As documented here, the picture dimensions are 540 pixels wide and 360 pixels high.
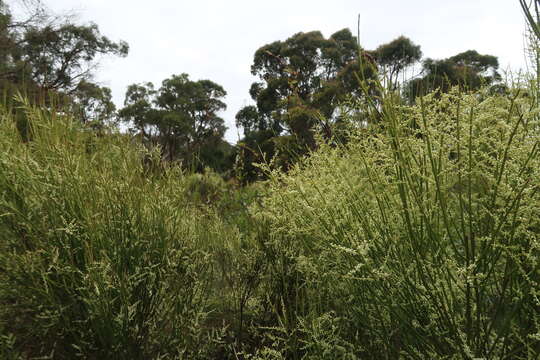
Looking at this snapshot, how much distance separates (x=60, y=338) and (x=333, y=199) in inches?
63.1

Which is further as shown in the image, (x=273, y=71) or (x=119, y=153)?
(x=273, y=71)

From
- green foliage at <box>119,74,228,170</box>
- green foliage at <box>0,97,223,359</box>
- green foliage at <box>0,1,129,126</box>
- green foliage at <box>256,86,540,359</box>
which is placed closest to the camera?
green foliage at <box>256,86,540,359</box>

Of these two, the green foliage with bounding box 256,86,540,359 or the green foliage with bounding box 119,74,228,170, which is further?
the green foliage with bounding box 119,74,228,170

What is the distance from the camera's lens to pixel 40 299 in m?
1.92

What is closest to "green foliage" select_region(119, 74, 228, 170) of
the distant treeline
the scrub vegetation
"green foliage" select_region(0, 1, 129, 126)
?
the distant treeline

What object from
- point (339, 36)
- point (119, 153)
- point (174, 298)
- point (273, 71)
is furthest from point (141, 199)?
point (339, 36)

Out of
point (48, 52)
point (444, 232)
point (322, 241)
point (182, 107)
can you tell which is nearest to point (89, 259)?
Result: point (322, 241)

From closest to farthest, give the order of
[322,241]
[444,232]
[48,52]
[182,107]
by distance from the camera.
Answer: [444,232], [322,241], [48,52], [182,107]

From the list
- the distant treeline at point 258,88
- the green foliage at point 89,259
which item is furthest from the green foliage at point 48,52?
the green foliage at point 89,259

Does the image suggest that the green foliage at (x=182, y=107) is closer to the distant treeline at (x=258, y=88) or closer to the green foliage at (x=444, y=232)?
the distant treeline at (x=258, y=88)

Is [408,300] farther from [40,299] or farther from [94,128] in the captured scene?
[94,128]

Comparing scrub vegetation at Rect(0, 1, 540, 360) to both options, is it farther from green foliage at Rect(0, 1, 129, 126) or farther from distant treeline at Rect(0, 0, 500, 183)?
green foliage at Rect(0, 1, 129, 126)

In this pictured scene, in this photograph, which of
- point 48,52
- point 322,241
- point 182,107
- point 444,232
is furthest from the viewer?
point 182,107

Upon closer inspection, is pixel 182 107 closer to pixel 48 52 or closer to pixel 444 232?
pixel 48 52
